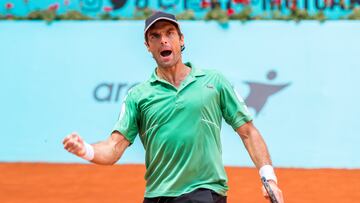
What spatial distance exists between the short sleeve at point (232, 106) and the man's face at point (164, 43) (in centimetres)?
28

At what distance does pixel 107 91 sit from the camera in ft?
39.0

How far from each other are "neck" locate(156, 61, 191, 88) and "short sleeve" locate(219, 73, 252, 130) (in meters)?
0.22

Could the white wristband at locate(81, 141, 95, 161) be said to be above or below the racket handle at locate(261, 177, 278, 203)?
above

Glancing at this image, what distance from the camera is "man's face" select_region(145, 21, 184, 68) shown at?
4234mm

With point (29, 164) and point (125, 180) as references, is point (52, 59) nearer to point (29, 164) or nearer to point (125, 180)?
point (29, 164)

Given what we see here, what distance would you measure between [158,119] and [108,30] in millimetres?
8047

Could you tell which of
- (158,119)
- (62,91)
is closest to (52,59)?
(62,91)

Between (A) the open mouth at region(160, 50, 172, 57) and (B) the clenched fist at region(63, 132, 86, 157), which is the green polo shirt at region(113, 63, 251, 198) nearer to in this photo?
(A) the open mouth at region(160, 50, 172, 57)

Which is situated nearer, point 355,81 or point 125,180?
point 125,180

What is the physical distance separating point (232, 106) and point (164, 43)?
502mm

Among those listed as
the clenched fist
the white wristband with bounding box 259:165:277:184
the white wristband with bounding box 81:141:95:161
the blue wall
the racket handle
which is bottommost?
the blue wall

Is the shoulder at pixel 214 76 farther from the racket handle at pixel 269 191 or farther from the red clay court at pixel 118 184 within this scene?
the red clay court at pixel 118 184

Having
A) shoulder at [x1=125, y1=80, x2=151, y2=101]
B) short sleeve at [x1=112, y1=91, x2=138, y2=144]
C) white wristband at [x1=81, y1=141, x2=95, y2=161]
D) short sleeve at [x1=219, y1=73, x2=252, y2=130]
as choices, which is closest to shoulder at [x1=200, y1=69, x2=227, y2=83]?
short sleeve at [x1=219, y1=73, x2=252, y2=130]

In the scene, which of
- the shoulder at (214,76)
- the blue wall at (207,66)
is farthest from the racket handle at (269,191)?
the blue wall at (207,66)
